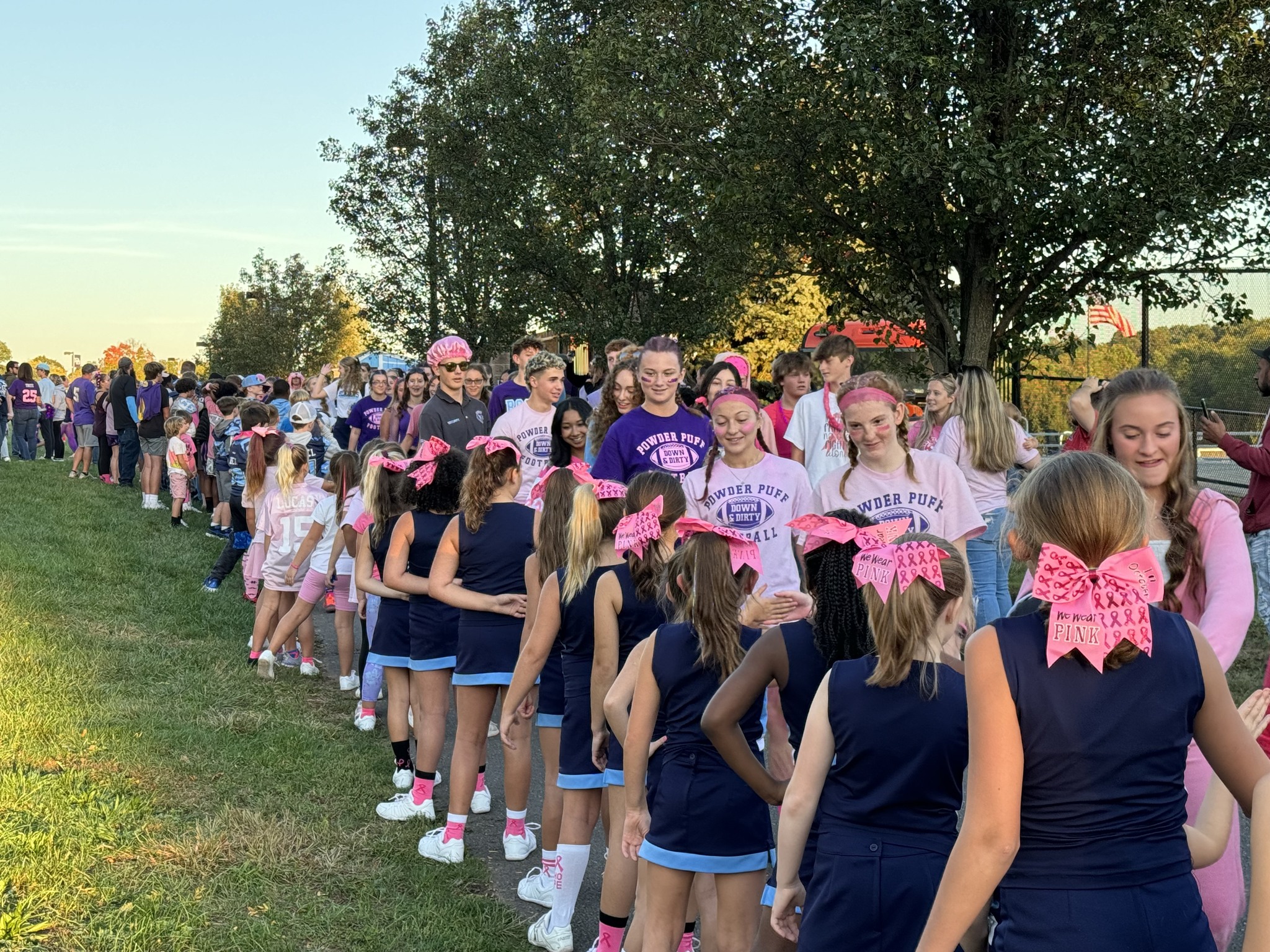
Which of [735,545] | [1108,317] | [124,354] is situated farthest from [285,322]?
[735,545]

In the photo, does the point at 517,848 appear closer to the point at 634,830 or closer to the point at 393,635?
the point at 393,635

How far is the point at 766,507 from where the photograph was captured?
211 inches

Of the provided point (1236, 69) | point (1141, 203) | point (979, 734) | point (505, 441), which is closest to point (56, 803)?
point (505, 441)

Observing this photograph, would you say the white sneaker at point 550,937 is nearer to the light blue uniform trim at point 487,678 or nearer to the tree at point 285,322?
the light blue uniform trim at point 487,678

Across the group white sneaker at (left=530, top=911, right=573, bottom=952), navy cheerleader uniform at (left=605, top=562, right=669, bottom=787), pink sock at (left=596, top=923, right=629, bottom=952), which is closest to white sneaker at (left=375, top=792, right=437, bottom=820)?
white sneaker at (left=530, top=911, right=573, bottom=952)

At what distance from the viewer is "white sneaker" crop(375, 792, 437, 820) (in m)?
6.19

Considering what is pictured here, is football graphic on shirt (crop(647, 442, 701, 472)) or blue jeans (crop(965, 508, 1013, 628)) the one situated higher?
football graphic on shirt (crop(647, 442, 701, 472))

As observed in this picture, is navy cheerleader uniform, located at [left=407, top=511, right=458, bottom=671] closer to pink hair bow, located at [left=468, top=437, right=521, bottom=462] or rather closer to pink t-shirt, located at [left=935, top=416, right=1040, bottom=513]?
pink hair bow, located at [left=468, top=437, right=521, bottom=462]

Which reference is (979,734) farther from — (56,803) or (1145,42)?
(1145,42)

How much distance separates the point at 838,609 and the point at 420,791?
12.0ft

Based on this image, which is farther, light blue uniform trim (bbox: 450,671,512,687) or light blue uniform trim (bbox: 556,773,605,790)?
light blue uniform trim (bbox: 450,671,512,687)

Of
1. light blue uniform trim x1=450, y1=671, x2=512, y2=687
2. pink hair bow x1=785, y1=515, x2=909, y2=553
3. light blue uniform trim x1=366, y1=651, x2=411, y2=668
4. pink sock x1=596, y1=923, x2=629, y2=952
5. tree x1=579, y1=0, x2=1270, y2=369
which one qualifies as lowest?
pink sock x1=596, y1=923, x2=629, y2=952

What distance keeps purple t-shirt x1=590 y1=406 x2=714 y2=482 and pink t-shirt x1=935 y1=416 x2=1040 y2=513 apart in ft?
7.63

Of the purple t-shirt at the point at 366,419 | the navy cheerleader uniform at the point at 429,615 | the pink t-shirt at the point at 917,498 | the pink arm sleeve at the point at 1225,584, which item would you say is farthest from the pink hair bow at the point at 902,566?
the purple t-shirt at the point at 366,419
